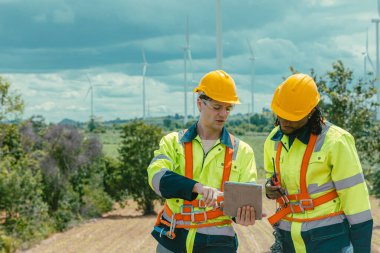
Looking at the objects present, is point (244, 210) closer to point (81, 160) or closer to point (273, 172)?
point (273, 172)

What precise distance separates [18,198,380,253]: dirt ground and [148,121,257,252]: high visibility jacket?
49.9 feet

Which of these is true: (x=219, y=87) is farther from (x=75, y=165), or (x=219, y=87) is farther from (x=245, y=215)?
(x=75, y=165)

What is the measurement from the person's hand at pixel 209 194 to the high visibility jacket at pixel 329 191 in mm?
622

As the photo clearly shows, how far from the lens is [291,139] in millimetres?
5367


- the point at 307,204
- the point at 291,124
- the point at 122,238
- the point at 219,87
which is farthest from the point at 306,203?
the point at 122,238

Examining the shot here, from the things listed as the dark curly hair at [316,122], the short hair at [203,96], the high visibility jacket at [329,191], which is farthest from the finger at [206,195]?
the dark curly hair at [316,122]

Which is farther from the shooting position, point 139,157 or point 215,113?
point 139,157

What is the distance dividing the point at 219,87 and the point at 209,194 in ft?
3.00

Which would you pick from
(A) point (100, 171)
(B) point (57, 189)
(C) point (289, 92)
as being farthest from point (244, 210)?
(A) point (100, 171)

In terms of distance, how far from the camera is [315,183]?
5164 mm

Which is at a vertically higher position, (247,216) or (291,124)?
(291,124)

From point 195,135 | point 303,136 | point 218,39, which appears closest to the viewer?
point 303,136

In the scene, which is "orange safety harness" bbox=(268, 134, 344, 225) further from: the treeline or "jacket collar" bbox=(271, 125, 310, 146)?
the treeline

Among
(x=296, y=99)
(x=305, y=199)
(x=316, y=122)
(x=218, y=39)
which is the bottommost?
(x=305, y=199)
